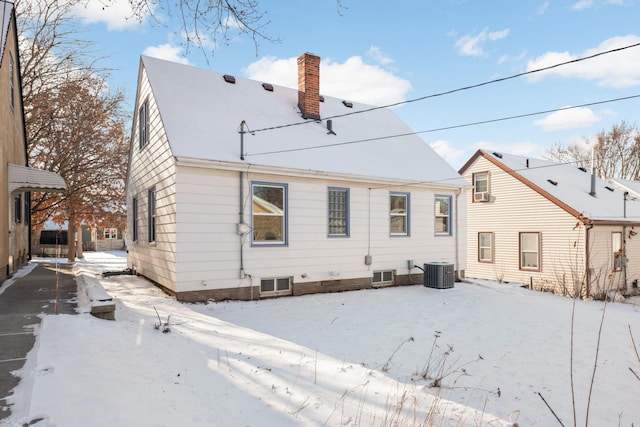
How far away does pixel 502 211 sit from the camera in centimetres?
2092

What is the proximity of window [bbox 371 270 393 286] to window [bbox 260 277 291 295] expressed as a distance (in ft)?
10.2

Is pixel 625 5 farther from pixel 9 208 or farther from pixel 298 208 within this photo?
pixel 9 208

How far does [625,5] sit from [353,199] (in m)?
7.73

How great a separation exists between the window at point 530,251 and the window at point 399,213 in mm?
9650

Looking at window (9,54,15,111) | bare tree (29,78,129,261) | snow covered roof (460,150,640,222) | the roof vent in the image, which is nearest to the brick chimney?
the roof vent

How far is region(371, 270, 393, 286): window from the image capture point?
1318 centimetres

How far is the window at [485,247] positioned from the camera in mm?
21359

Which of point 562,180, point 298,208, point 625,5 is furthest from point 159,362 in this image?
point 562,180

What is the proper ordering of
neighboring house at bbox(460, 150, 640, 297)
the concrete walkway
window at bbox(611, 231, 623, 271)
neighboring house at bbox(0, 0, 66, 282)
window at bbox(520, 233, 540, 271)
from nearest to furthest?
the concrete walkway < neighboring house at bbox(0, 0, 66, 282) < neighboring house at bbox(460, 150, 640, 297) < window at bbox(520, 233, 540, 271) < window at bbox(611, 231, 623, 271)

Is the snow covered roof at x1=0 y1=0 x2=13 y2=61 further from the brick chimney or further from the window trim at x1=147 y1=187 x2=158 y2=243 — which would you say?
the brick chimney

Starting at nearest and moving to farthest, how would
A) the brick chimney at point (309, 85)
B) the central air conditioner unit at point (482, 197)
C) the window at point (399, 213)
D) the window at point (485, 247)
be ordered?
the window at point (399, 213)
the brick chimney at point (309, 85)
the window at point (485, 247)
the central air conditioner unit at point (482, 197)

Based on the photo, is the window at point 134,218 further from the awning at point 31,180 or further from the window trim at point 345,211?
the window trim at point 345,211

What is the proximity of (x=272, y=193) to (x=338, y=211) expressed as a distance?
2.31m

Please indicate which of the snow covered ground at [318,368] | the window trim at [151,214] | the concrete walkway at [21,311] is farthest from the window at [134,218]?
the snow covered ground at [318,368]
